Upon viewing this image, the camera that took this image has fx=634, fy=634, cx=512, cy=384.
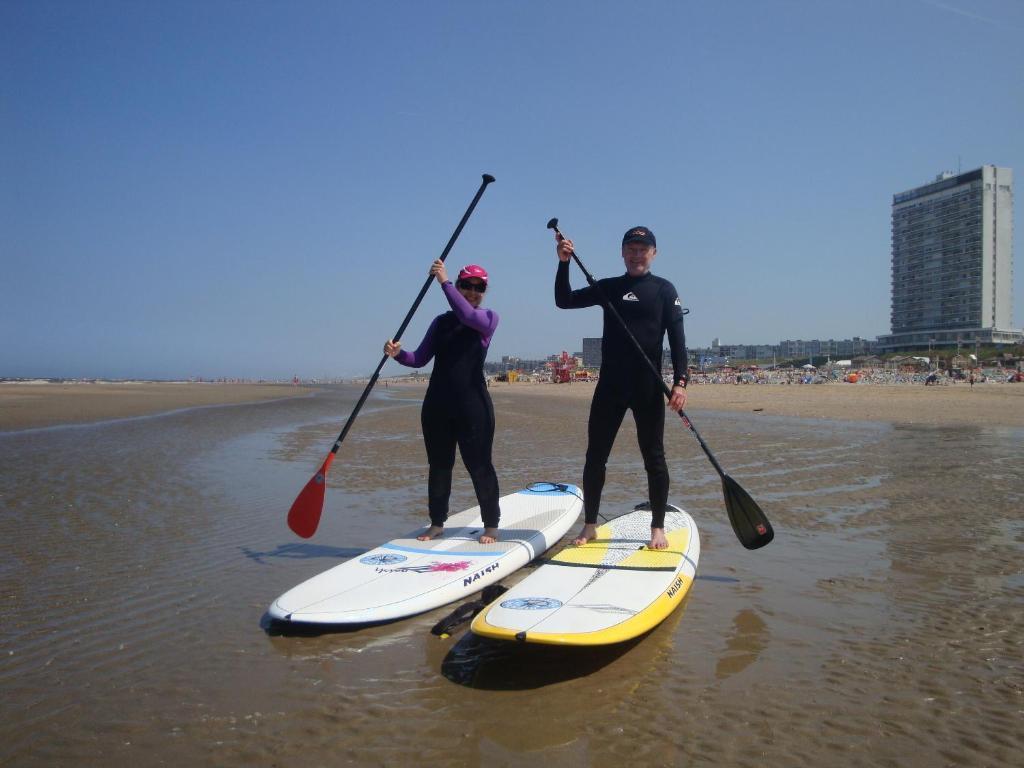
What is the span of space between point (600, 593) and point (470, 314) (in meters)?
2.15

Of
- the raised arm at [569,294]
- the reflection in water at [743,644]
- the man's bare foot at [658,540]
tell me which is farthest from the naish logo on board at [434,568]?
the raised arm at [569,294]

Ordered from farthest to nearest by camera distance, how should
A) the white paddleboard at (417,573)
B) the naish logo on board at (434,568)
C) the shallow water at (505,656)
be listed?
the naish logo on board at (434,568) < the white paddleboard at (417,573) < the shallow water at (505,656)

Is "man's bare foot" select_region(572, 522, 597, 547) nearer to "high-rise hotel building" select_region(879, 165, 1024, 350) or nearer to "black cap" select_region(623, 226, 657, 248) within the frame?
"black cap" select_region(623, 226, 657, 248)

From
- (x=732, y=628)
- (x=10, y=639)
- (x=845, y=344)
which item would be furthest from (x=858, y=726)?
(x=845, y=344)

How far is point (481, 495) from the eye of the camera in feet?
15.2

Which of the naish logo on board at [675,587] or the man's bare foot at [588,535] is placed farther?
the man's bare foot at [588,535]

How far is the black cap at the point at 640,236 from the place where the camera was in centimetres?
457

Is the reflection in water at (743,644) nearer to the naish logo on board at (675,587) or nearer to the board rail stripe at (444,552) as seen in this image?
the naish logo on board at (675,587)

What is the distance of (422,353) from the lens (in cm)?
488

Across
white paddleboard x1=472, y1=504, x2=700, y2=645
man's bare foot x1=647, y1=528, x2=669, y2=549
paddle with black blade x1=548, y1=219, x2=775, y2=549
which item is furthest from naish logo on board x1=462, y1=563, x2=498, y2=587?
paddle with black blade x1=548, y1=219, x2=775, y2=549

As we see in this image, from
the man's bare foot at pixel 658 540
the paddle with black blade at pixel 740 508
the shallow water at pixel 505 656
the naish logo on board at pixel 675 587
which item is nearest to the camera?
the shallow water at pixel 505 656

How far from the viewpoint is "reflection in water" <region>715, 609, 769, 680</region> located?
9.55 ft

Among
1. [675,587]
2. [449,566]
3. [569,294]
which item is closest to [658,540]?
[675,587]

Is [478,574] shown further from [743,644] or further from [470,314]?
[470,314]
